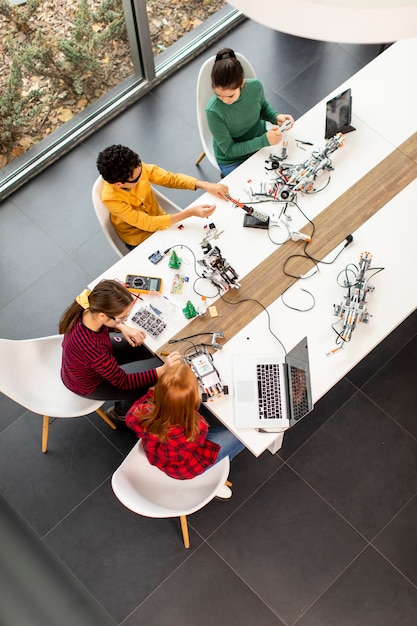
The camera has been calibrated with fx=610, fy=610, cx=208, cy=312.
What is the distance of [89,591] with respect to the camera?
9.88ft

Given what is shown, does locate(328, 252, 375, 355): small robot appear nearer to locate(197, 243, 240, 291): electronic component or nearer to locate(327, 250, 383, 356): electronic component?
locate(327, 250, 383, 356): electronic component

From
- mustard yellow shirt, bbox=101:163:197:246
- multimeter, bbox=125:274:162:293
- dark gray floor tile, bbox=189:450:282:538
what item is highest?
mustard yellow shirt, bbox=101:163:197:246

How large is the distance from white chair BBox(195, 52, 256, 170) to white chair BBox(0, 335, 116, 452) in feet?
4.55

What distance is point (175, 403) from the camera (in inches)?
90.2

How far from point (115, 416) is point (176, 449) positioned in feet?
2.91

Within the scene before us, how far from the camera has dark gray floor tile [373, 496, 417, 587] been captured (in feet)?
10.1

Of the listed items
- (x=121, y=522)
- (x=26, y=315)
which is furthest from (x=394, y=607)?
(x=26, y=315)

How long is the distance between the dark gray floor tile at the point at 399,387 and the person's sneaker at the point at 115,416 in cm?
134

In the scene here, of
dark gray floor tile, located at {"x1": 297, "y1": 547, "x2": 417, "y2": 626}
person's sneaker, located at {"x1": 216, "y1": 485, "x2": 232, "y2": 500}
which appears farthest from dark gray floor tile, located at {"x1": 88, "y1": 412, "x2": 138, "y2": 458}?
dark gray floor tile, located at {"x1": 297, "y1": 547, "x2": 417, "y2": 626}

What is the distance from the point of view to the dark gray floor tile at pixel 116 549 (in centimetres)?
304

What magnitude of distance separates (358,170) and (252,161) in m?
0.52

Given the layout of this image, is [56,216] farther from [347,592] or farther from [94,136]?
[347,592]

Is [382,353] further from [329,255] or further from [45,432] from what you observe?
[45,432]

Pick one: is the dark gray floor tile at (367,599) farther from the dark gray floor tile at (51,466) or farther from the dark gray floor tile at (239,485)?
the dark gray floor tile at (51,466)
